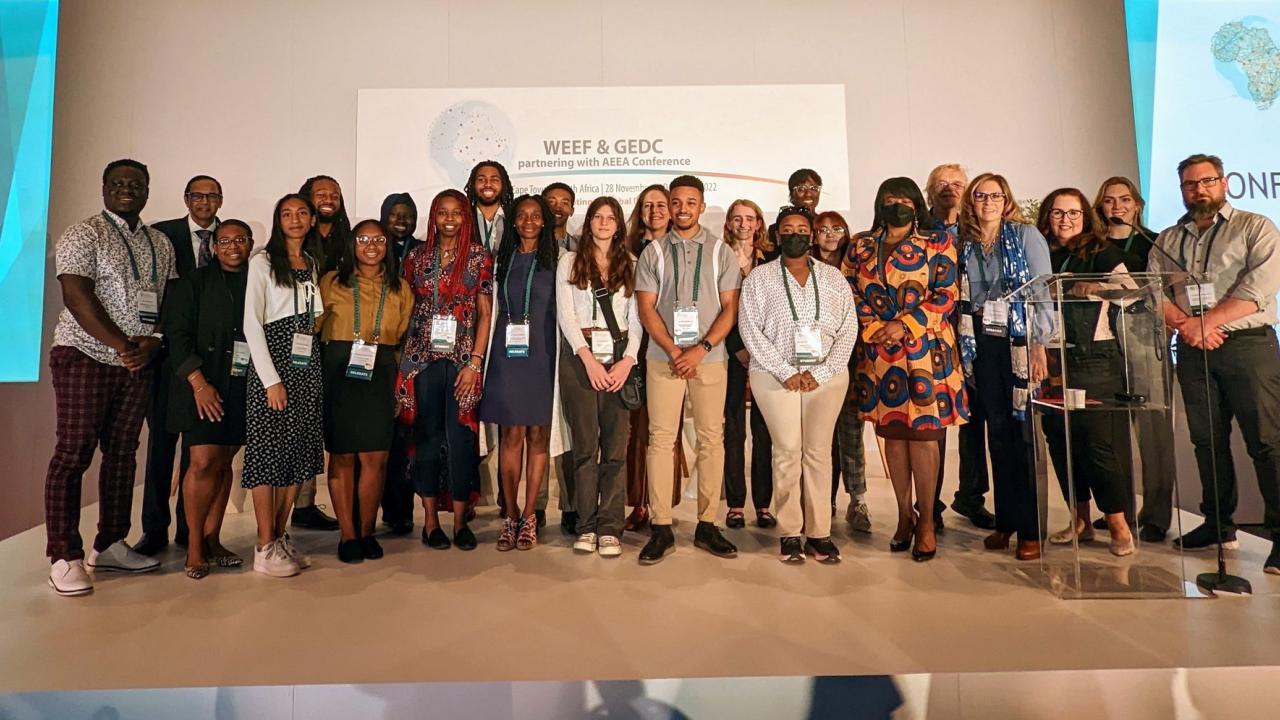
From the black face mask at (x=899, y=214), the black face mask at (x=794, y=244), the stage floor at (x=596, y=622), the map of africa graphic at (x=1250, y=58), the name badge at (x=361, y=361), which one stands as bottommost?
the stage floor at (x=596, y=622)

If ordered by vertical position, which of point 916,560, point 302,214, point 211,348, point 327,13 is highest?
Result: point 327,13

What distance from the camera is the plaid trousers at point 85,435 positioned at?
3051 millimetres

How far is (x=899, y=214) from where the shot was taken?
324 cm

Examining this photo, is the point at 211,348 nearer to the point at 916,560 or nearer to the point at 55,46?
the point at 916,560

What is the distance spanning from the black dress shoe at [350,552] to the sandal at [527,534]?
0.72 meters

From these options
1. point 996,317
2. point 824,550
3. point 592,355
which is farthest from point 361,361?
point 996,317

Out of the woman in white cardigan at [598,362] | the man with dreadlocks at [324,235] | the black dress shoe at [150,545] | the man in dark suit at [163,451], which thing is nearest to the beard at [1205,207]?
the woman in white cardigan at [598,362]

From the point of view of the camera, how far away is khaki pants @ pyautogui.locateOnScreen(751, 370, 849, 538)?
3.24 metres

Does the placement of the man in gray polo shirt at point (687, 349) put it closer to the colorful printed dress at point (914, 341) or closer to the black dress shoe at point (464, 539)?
the colorful printed dress at point (914, 341)

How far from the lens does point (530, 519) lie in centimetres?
352

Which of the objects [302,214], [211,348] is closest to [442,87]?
[302,214]

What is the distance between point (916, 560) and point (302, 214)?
10.2 ft

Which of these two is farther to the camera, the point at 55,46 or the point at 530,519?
the point at 55,46

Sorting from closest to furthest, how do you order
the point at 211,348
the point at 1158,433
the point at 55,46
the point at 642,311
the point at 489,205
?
the point at 1158,433
the point at 211,348
the point at 642,311
the point at 489,205
the point at 55,46
